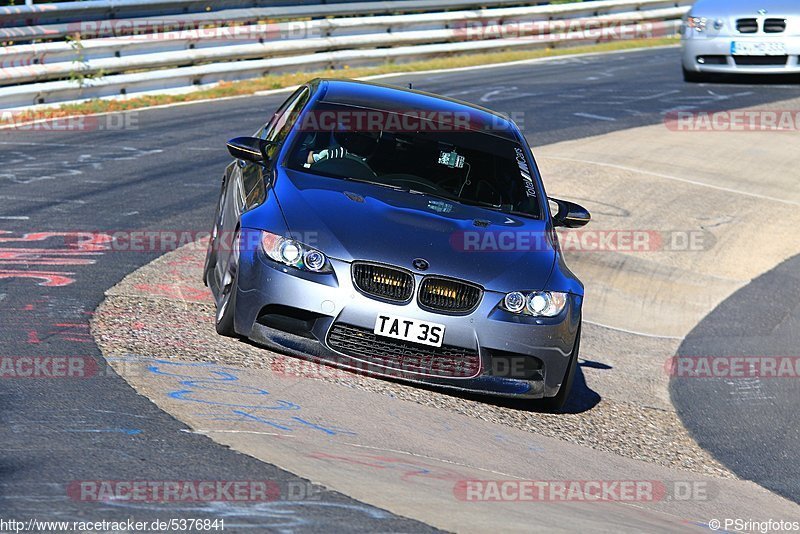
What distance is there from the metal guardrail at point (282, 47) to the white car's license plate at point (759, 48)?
243 inches

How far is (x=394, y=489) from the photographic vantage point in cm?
507

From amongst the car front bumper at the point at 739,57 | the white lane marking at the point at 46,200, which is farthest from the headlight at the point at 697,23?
the white lane marking at the point at 46,200

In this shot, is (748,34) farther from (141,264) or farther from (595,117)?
(141,264)

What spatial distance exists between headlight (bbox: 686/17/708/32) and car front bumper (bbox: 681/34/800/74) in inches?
6.7

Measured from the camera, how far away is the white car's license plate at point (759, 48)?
18.6 m

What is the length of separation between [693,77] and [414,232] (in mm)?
15153

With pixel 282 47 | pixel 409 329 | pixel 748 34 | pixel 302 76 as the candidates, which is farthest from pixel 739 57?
pixel 409 329

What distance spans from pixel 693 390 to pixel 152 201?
5.30 meters

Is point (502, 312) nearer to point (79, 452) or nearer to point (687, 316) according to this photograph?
point (79, 452)

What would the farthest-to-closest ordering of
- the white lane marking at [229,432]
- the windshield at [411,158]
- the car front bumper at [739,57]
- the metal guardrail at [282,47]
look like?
the car front bumper at [739,57]
the metal guardrail at [282,47]
the windshield at [411,158]
the white lane marking at [229,432]

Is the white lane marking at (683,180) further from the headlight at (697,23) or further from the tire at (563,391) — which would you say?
the tire at (563,391)

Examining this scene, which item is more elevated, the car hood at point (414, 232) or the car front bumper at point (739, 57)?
the car hood at point (414, 232)

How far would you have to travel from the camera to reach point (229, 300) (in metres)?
7.00

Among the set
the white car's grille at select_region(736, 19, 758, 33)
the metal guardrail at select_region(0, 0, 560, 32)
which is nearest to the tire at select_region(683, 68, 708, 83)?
the white car's grille at select_region(736, 19, 758, 33)
